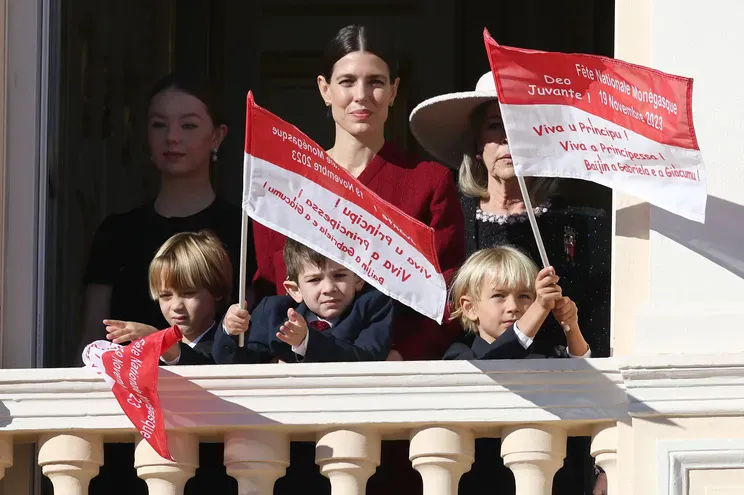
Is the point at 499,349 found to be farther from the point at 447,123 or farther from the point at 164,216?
the point at 164,216

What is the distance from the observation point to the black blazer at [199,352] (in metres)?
7.32

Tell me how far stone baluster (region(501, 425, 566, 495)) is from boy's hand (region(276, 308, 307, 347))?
698 mm

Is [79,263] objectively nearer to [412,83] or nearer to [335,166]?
[335,166]

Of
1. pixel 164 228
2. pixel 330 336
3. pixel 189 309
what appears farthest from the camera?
pixel 164 228

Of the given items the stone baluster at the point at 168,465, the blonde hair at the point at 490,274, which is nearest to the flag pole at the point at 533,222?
the blonde hair at the point at 490,274

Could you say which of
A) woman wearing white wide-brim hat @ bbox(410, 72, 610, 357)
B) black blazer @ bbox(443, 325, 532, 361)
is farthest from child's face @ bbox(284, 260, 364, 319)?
woman wearing white wide-brim hat @ bbox(410, 72, 610, 357)

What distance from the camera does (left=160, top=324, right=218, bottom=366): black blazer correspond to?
7324mm

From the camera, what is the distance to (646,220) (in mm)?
7219

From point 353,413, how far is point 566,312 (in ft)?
2.35

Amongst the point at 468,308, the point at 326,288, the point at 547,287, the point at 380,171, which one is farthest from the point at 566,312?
the point at 380,171

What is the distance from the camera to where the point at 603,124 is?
7.05 m

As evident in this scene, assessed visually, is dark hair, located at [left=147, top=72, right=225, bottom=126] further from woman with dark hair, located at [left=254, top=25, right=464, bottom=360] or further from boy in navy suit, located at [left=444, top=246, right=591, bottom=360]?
boy in navy suit, located at [left=444, top=246, right=591, bottom=360]

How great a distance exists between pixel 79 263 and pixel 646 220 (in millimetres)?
1991

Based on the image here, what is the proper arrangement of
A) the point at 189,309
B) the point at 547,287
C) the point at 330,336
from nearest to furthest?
the point at 547,287 → the point at 330,336 → the point at 189,309
